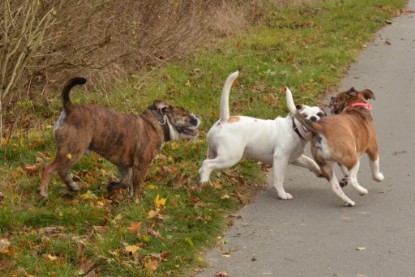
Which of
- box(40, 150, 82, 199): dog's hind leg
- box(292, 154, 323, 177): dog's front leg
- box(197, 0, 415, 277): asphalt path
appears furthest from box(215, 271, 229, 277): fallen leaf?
box(292, 154, 323, 177): dog's front leg

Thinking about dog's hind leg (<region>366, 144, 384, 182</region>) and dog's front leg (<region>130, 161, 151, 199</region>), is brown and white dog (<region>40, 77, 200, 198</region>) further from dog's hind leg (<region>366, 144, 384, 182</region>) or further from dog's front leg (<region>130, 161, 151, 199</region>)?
dog's hind leg (<region>366, 144, 384, 182</region>)

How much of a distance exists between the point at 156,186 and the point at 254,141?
3.74ft

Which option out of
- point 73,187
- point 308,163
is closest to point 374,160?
point 308,163

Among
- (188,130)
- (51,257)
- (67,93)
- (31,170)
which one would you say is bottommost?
(31,170)

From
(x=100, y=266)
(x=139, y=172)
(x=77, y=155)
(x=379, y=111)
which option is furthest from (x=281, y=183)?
(x=379, y=111)

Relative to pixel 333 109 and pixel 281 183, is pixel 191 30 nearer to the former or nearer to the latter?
pixel 333 109

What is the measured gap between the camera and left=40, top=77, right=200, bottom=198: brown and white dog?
7887mm

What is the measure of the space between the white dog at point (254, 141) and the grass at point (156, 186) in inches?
14.2

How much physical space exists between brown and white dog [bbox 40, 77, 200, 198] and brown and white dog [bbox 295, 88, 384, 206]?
1.32 m

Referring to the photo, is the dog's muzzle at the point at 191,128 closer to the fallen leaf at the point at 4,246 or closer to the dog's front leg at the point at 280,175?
the dog's front leg at the point at 280,175

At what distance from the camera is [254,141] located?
8.80m

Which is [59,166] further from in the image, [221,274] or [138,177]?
[221,274]

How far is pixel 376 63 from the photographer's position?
16.4 meters

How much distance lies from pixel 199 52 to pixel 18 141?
6249 mm
